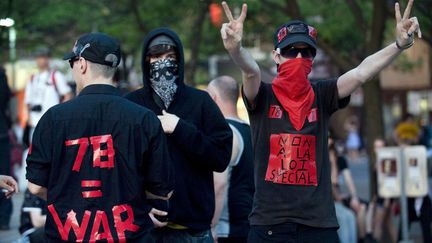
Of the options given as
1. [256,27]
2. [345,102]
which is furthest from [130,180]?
[256,27]

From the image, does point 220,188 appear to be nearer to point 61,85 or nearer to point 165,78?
point 165,78

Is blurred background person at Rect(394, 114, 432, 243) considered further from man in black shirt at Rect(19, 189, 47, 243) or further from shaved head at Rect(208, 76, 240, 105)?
shaved head at Rect(208, 76, 240, 105)

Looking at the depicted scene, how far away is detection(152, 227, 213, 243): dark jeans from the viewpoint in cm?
619

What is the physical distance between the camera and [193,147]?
6094 millimetres

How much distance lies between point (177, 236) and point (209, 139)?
0.61 meters

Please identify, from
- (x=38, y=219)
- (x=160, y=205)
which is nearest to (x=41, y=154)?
(x=160, y=205)

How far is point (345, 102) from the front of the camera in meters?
6.13

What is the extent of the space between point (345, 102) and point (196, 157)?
929 mm

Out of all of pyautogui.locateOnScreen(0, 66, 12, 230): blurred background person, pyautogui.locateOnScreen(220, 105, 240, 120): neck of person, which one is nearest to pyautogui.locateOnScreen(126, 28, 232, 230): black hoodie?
pyautogui.locateOnScreen(220, 105, 240, 120): neck of person

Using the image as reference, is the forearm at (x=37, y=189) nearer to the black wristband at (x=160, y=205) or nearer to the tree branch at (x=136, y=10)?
the black wristband at (x=160, y=205)

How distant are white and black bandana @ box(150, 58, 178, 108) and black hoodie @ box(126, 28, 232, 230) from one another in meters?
0.03

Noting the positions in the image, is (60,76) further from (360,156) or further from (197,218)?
(360,156)

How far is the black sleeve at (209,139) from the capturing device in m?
6.04

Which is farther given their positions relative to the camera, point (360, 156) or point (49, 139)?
point (360, 156)
